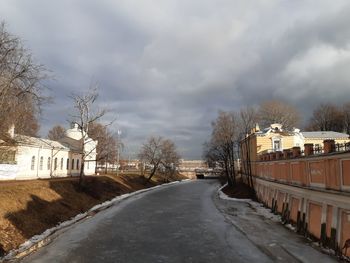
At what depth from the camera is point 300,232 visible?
18938 mm

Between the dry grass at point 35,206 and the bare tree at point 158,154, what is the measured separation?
40.6 metres

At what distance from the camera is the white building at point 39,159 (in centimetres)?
3416

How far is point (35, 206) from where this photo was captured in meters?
22.2

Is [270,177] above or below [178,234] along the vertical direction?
above

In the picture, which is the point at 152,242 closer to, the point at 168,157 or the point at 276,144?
the point at 276,144

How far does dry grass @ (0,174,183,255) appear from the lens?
16766mm

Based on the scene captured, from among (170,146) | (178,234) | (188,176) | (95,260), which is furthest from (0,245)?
(188,176)

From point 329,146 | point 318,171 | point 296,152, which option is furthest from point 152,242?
point 296,152

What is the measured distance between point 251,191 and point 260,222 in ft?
65.0

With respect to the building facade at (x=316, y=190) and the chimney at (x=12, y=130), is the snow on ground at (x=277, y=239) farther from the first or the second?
the chimney at (x=12, y=130)

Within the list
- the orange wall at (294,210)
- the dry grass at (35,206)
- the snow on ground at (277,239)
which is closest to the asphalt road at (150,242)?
the snow on ground at (277,239)

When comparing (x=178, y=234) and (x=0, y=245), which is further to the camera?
(x=178, y=234)

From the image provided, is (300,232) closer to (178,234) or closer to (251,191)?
(178,234)

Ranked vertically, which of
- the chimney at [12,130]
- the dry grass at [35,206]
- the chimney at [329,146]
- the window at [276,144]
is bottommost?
the dry grass at [35,206]
